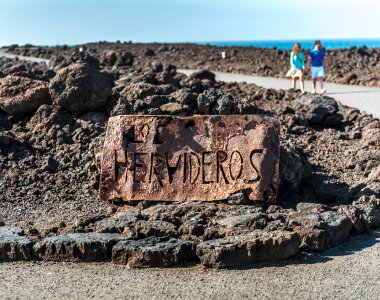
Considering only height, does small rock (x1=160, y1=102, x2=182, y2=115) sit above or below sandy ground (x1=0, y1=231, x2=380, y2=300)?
above

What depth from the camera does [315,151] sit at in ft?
31.4

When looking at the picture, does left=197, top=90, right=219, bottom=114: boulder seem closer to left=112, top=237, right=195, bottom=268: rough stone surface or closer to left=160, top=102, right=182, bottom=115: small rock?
left=160, top=102, right=182, bottom=115: small rock

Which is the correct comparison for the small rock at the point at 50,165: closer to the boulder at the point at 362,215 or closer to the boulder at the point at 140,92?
the boulder at the point at 140,92

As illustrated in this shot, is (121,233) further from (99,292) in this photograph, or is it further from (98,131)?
(98,131)

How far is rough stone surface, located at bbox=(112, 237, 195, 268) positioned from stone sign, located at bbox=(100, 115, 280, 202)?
4.02 feet

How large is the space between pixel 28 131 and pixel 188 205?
3.71m

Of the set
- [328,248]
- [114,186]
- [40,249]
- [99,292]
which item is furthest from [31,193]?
[328,248]

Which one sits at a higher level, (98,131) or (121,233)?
(98,131)

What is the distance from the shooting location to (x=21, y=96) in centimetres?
984

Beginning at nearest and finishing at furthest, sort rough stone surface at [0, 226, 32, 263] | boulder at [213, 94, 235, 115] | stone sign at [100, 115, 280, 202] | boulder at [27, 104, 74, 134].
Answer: rough stone surface at [0, 226, 32, 263]
stone sign at [100, 115, 280, 202]
boulder at [213, 94, 235, 115]
boulder at [27, 104, 74, 134]

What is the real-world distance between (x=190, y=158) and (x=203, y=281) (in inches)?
79.1

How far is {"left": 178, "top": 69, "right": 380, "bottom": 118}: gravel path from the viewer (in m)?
14.0

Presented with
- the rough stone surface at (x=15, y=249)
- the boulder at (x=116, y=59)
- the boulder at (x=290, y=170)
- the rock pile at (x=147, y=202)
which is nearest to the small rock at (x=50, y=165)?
the rock pile at (x=147, y=202)

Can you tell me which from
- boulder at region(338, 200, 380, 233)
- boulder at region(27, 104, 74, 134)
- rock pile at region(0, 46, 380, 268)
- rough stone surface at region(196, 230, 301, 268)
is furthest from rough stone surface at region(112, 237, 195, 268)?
boulder at region(27, 104, 74, 134)
